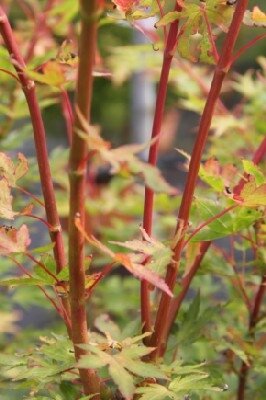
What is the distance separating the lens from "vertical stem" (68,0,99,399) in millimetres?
456

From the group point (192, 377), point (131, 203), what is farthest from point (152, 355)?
point (131, 203)

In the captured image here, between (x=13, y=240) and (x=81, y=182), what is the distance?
125mm

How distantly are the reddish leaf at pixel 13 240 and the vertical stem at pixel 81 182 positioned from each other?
63 millimetres

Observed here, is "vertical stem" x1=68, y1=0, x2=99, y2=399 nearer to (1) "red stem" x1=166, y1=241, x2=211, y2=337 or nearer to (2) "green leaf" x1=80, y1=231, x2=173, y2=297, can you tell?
(2) "green leaf" x1=80, y1=231, x2=173, y2=297

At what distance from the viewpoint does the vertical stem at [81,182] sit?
456mm

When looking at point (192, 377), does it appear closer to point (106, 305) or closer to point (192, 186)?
point (192, 186)

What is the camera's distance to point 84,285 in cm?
57

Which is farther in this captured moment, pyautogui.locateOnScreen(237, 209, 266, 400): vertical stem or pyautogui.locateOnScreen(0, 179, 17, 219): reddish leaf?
pyautogui.locateOnScreen(237, 209, 266, 400): vertical stem

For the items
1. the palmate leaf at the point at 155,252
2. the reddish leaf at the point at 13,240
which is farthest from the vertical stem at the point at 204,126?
the reddish leaf at the point at 13,240

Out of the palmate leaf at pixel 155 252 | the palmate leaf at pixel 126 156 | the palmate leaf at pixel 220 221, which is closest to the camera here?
the palmate leaf at pixel 126 156

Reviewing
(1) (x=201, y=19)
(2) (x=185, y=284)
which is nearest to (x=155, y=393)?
(2) (x=185, y=284)

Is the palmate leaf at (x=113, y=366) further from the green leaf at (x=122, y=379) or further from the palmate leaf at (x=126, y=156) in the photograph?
the palmate leaf at (x=126, y=156)

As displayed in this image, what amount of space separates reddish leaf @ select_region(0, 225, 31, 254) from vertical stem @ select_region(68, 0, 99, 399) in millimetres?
63

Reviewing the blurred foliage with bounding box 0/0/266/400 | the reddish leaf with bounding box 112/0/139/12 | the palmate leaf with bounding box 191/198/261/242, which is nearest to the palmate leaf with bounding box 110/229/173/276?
the blurred foliage with bounding box 0/0/266/400
